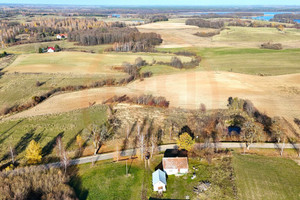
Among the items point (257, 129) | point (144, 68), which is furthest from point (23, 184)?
point (144, 68)

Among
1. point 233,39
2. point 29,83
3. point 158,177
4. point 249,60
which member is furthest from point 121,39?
point 158,177

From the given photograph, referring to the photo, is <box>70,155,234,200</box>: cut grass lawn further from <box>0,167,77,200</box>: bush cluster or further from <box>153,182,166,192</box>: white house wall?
<box>0,167,77,200</box>: bush cluster

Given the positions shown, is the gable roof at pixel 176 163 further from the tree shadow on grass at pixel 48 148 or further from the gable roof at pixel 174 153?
the tree shadow on grass at pixel 48 148

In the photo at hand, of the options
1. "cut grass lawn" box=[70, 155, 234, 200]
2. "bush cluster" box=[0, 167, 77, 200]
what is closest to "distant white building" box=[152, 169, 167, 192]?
"cut grass lawn" box=[70, 155, 234, 200]

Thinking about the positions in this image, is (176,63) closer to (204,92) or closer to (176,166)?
(204,92)

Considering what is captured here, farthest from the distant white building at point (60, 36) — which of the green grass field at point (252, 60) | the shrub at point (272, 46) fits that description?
the shrub at point (272, 46)

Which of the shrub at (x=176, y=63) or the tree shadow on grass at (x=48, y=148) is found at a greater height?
the shrub at (x=176, y=63)
